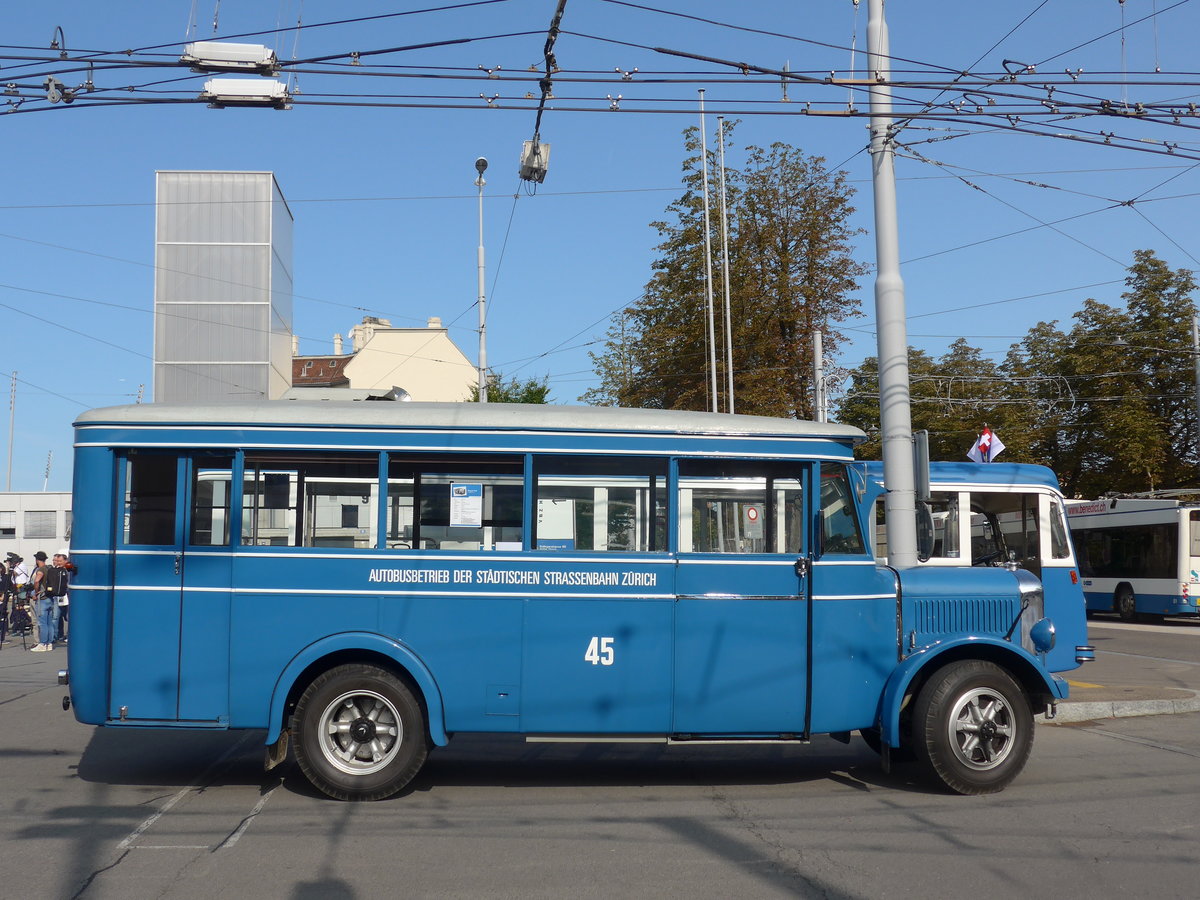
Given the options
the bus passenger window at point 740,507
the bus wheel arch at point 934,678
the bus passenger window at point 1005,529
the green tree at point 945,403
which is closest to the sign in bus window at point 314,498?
the bus passenger window at point 740,507

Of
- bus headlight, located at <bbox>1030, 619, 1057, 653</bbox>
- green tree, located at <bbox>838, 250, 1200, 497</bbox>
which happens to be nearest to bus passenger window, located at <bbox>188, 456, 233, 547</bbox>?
bus headlight, located at <bbox>1030, 619, 1057, 653</bbox>

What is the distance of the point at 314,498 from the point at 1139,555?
28.5 meters

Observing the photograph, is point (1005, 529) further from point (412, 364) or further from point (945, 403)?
point (412, 364)

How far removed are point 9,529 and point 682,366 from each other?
2155 cm

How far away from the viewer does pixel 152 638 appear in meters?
8.00

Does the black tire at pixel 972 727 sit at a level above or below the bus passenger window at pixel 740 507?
below

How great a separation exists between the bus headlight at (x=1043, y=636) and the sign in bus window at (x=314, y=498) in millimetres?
5025

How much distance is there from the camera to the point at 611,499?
8234 mm

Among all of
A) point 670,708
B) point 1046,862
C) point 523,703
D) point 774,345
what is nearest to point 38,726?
point 523,703

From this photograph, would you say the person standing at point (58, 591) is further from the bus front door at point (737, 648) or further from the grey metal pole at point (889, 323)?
the grey metal pole at point (889, 323)

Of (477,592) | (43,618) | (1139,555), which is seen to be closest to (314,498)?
(477,592)

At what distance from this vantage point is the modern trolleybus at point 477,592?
799 cm

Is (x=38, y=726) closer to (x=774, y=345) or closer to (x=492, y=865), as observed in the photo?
(x=492, y=865)

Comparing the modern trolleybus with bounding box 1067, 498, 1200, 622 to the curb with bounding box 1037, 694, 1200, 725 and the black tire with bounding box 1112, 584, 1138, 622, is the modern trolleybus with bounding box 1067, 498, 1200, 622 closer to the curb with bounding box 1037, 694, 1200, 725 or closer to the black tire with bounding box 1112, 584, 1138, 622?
the black tire with bounding box 1112, 584, 1138, 622
